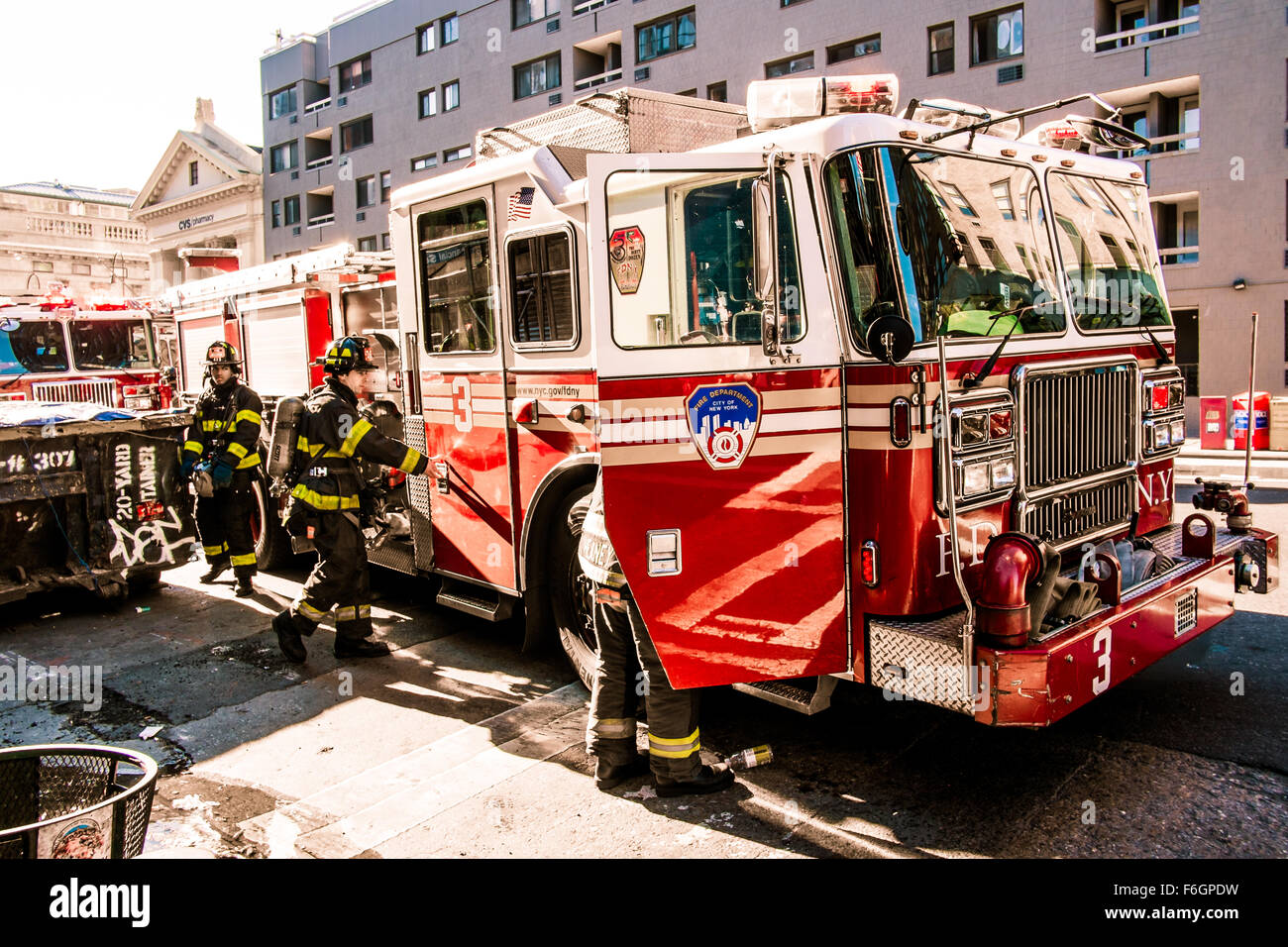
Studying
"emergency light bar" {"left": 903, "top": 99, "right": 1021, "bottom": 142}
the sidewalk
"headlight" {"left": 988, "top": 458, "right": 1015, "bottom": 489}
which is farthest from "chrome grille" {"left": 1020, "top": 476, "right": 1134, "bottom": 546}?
the sidewalk

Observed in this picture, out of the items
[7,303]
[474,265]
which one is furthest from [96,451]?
[7,303]

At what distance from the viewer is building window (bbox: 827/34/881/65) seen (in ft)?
83.4

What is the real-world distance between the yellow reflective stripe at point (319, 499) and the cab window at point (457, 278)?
3.56 feet

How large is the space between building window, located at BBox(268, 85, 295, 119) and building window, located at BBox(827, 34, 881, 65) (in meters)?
27.4

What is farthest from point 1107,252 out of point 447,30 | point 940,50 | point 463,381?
point 447,30

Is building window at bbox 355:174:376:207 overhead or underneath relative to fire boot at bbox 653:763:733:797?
overhead

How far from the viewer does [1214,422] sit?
16.0m

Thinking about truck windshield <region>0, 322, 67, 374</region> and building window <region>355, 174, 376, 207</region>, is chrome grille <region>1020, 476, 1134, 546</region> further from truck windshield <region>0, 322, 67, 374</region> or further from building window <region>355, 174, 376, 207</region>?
building window <region>355, 174, 376, 207</region>

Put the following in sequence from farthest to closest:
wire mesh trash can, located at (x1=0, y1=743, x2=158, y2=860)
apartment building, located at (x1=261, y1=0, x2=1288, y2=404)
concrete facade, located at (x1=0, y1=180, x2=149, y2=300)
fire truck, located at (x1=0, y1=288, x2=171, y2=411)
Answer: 1. concrete facade, located at (x1=0, y1=180, x2=149, y2=300)
2. apartment building, located at (x1=261, y1=0, x2=1288, y2=404)
3. fire truck, located at (x1=0, y1=288, x2=171, y2=411)
4. wire mesh trash can, located at (x1=0, y1=743, x2=158, y2=860)

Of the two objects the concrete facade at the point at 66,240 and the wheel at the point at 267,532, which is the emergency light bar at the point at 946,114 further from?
the concrete facade at the point at 66,240

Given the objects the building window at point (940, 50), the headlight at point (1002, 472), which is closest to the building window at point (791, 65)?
the building window at point (940, 50)

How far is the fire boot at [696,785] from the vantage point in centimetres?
419

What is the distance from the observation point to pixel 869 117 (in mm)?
3893

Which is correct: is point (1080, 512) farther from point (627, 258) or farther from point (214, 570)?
point (214, 570)
